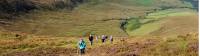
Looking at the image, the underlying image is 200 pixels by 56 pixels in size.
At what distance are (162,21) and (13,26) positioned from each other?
5153 cm

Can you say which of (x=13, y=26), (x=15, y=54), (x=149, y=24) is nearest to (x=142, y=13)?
(x=149, y=24)

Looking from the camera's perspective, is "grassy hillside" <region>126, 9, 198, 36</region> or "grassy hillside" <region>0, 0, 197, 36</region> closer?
"grassy hillside" <region>126, 9, 198, 36</region>

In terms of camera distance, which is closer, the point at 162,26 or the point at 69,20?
the point at 162,26

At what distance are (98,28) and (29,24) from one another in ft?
72.6

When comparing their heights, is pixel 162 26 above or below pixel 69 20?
below

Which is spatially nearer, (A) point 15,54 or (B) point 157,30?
(A) point 15,54

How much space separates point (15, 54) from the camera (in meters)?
44.6

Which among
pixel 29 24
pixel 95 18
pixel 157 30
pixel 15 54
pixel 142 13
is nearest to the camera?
pixel 15 54

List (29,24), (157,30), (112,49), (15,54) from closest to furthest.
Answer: (112,49) → (15,54) → (157,30) → (29,24)

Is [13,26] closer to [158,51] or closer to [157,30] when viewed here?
[157,30]

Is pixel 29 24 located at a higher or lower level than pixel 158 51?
lower

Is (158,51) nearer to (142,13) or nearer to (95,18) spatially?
(95,18)

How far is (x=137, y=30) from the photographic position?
13962 cm

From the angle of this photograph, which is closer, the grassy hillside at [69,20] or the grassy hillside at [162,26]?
the grassy hillside at [162,26]
